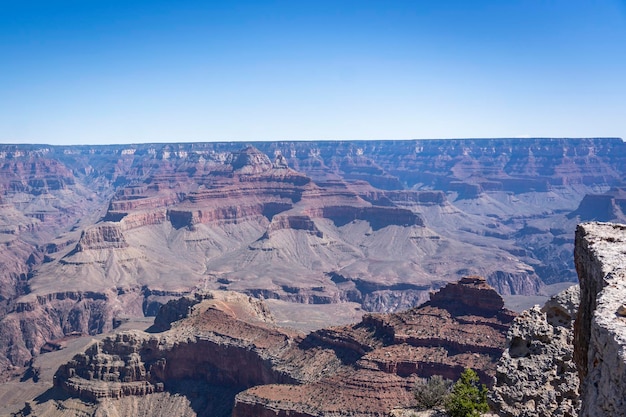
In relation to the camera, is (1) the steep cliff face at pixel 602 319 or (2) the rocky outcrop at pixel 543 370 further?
(2) the rocky outcrop at pixel 543 370

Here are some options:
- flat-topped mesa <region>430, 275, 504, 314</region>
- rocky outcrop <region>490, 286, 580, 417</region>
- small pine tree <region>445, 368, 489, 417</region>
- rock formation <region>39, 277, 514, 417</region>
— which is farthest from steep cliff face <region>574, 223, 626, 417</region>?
flat-topped mesa <region>430, 275, 504, 314</region>

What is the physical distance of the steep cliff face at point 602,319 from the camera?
11883mm

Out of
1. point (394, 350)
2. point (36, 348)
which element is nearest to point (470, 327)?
point (394, 350)

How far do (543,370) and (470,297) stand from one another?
5316cm

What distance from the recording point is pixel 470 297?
72.0 metres

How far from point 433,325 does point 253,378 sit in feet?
82.6

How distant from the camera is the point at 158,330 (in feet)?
336

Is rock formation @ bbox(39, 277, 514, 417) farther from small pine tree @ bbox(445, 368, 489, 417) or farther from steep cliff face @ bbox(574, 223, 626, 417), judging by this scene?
steep cliff face @ bbox(574, 223, 626, 417)

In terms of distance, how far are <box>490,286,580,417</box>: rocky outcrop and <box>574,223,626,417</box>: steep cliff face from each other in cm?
414

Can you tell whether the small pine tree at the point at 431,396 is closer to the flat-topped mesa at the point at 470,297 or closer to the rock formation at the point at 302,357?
the rock formation at the point at 302,357

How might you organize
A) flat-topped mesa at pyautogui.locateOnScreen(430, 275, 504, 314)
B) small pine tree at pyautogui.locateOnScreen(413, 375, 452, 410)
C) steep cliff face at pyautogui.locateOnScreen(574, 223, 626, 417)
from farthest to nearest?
flat-topped mesa at pyautogui.locateOnScreen(430, 275, 504, 314)
small pine tree at pyautogui.locateOnScreen(413, 375, 452, 410)
steep cliff face at pyautogui.locateOnScreen(574, 223, 626, 417)

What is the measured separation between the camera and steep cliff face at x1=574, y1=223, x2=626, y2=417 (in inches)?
468

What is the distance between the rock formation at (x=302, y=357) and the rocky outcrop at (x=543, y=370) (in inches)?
1600

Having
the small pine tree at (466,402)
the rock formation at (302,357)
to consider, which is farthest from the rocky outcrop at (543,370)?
the rock formation at (302,357)
